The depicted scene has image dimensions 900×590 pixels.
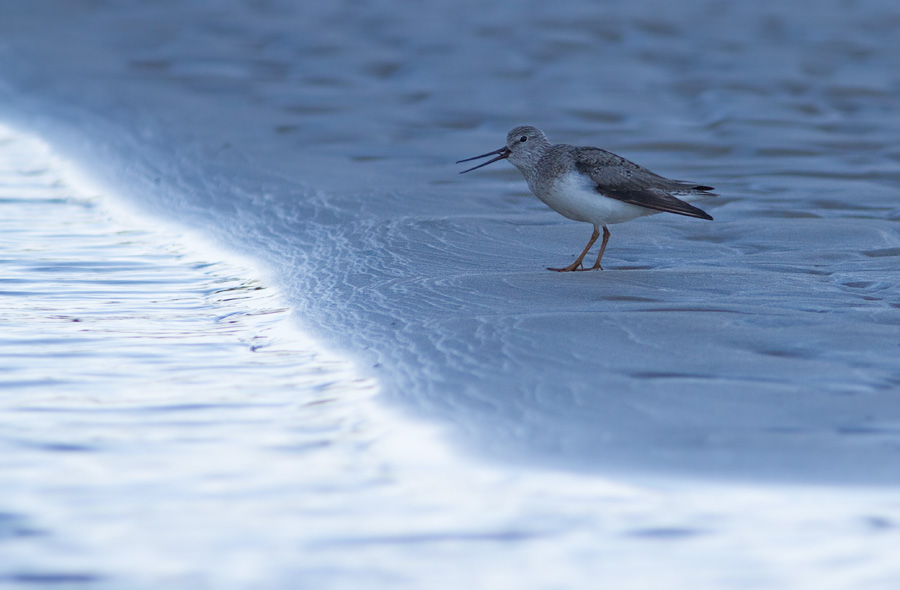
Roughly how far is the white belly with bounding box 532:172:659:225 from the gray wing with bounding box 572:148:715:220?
30 millimetres

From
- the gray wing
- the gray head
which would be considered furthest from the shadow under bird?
the gray head

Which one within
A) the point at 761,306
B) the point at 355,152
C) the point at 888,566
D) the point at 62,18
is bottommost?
the point at 888,566

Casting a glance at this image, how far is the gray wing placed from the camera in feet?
14.9

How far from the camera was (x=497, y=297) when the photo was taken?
3957mm

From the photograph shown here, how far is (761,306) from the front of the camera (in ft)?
12.4

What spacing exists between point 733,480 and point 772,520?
0.20 metres

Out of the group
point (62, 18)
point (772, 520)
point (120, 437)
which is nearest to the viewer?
point (772, 520)

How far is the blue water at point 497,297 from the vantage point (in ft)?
7.15

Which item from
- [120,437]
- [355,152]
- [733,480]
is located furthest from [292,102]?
[733,480]

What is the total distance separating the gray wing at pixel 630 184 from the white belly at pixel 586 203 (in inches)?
1.2

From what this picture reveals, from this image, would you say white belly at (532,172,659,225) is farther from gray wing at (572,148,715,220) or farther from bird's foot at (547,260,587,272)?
bird's foot at (547,260,587,272)

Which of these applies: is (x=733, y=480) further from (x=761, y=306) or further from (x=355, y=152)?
(x=355, y=152)

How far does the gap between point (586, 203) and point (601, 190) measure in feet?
0.27

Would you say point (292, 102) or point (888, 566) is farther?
point (292, 102)
